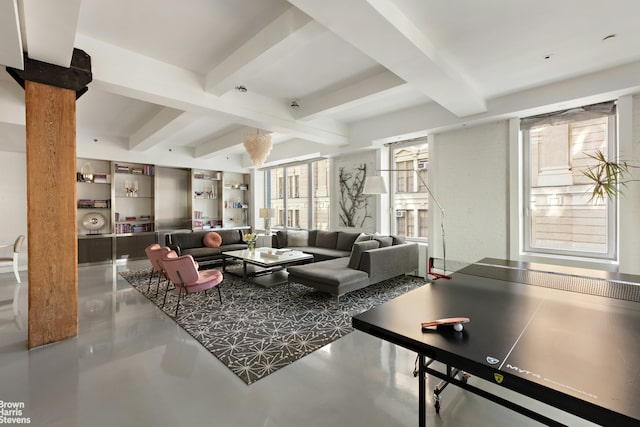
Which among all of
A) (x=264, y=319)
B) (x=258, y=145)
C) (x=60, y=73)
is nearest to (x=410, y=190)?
(x=258, y=145)

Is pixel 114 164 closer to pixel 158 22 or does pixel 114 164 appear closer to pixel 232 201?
pixel 232 201

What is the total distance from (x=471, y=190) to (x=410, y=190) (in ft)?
4.33

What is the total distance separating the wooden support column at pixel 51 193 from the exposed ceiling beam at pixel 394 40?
2.43 meters

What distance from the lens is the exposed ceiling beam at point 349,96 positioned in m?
3.52

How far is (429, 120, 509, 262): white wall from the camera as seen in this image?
14.1 ft

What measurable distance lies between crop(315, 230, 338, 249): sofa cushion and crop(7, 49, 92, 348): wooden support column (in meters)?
4.29

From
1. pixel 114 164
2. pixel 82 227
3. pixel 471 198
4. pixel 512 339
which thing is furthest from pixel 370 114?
pixel 82 227

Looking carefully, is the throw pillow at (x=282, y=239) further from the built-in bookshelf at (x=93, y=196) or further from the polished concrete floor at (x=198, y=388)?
the built-in bookshelf at (x=93, y=196)

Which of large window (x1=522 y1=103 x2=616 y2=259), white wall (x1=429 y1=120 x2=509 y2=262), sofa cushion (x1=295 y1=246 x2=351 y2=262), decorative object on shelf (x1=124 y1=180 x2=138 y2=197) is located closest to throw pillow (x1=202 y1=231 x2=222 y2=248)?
sofa cushion (x1=295 y1=246 x2=351 y2=262)

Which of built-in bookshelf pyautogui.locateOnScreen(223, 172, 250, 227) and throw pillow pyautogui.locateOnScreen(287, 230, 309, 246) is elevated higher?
built-in bookshelf pyautogui.locateOnScreen(223, 172, 250, 227)

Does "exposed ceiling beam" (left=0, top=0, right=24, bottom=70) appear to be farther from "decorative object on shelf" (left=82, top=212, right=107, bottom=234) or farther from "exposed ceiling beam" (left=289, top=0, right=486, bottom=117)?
Result: "decorative object on shelf" (left=82, top=212, right=107, bottom=234)

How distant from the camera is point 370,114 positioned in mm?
5289

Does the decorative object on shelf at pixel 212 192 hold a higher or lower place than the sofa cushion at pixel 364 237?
higher

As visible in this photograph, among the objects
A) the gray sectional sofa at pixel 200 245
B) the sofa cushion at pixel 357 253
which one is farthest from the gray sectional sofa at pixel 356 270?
the gray sectional sofa at pixel 200 245
